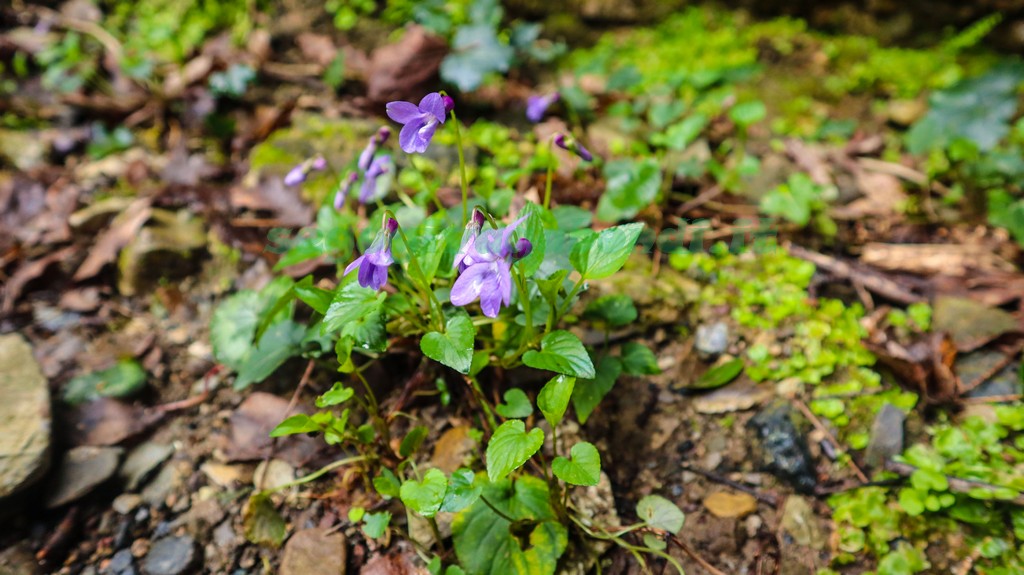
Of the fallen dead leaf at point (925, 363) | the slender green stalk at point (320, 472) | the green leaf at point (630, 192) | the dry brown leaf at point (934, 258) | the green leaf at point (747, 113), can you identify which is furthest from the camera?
the green leaf at point (747, 113)

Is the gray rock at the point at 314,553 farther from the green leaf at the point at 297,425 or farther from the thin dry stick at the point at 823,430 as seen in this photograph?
the thin dry stick at the point at 823,430

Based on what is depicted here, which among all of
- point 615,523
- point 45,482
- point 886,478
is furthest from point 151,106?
point 886,478

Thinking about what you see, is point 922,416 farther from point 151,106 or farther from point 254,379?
Result: point 151,106

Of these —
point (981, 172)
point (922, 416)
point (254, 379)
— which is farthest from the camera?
point (981, 172)

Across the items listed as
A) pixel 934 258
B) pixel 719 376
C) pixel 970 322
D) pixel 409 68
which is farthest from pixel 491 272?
pixel 934 258

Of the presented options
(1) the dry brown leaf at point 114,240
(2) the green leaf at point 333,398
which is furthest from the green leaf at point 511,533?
(1) the dry brown leaf at point 114,240

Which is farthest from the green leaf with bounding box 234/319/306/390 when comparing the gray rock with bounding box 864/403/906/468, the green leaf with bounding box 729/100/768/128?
the green leaf with bounding box 729/100/768/128
